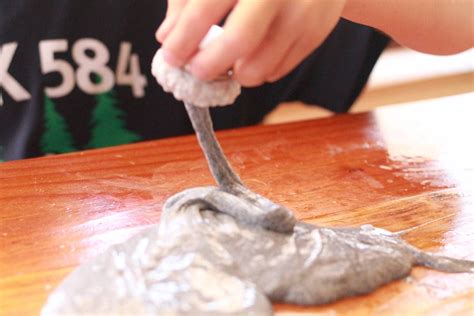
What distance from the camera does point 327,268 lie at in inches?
23.0

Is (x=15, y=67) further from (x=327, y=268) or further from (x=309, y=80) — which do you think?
(x=327, y=268)

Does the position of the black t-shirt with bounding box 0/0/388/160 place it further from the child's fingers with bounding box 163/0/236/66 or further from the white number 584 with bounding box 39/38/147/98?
the child's fingers with bounding box 163/0/236/66

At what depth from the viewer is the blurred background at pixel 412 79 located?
6.36 ft

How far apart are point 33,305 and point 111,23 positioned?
0.68 m

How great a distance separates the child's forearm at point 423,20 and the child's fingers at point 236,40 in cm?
32

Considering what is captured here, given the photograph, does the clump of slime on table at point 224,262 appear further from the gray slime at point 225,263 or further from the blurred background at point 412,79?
the blurred background at point 412,79

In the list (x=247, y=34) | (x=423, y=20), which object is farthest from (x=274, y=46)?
(x=423, y=20)

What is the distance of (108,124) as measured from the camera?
3.77ft

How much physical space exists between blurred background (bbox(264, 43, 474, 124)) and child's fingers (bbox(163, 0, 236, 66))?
3.97 feet

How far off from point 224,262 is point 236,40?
203 millimetres

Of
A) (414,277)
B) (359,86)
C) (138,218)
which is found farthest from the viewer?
(359,86)

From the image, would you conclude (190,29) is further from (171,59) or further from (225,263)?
(225,263)

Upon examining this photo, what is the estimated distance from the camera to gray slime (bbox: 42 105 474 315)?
1.75 feet

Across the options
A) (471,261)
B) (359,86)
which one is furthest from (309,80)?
(471,261)
